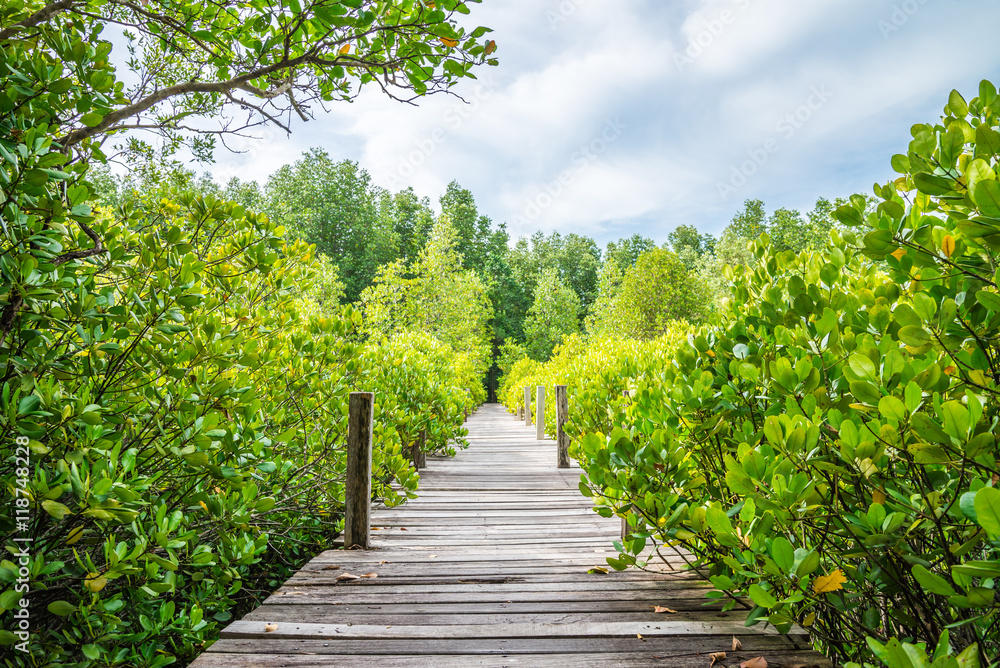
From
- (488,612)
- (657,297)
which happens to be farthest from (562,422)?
(657,297)

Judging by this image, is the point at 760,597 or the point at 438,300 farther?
the point at 438,300

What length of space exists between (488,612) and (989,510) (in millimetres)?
2158

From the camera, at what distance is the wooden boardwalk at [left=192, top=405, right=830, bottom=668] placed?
199 cm

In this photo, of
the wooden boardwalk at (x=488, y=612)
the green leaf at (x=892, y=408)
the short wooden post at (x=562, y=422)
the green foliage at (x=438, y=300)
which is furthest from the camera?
the green foliage at (x=438, y=300)

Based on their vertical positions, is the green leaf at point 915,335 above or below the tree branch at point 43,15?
below

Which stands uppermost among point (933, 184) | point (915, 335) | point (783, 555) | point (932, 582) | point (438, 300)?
point (438, 300)

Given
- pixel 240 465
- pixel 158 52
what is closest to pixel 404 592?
pixel 240 465

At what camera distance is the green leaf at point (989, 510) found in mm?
818

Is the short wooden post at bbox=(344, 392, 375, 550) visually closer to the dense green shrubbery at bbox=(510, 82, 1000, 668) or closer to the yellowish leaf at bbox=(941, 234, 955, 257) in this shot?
the dense green shrubbery at bbox=(510, 82, 1000, 668)

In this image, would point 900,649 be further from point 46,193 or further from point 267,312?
point 267,312

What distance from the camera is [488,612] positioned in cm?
239

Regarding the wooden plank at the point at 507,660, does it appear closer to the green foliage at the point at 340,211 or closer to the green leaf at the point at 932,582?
the green leaf at the point at 932,582

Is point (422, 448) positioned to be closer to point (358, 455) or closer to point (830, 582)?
point (358, 455)

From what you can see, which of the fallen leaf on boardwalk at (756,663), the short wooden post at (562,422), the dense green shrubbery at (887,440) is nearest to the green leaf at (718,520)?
the dense green shrubbery at (887,440)
